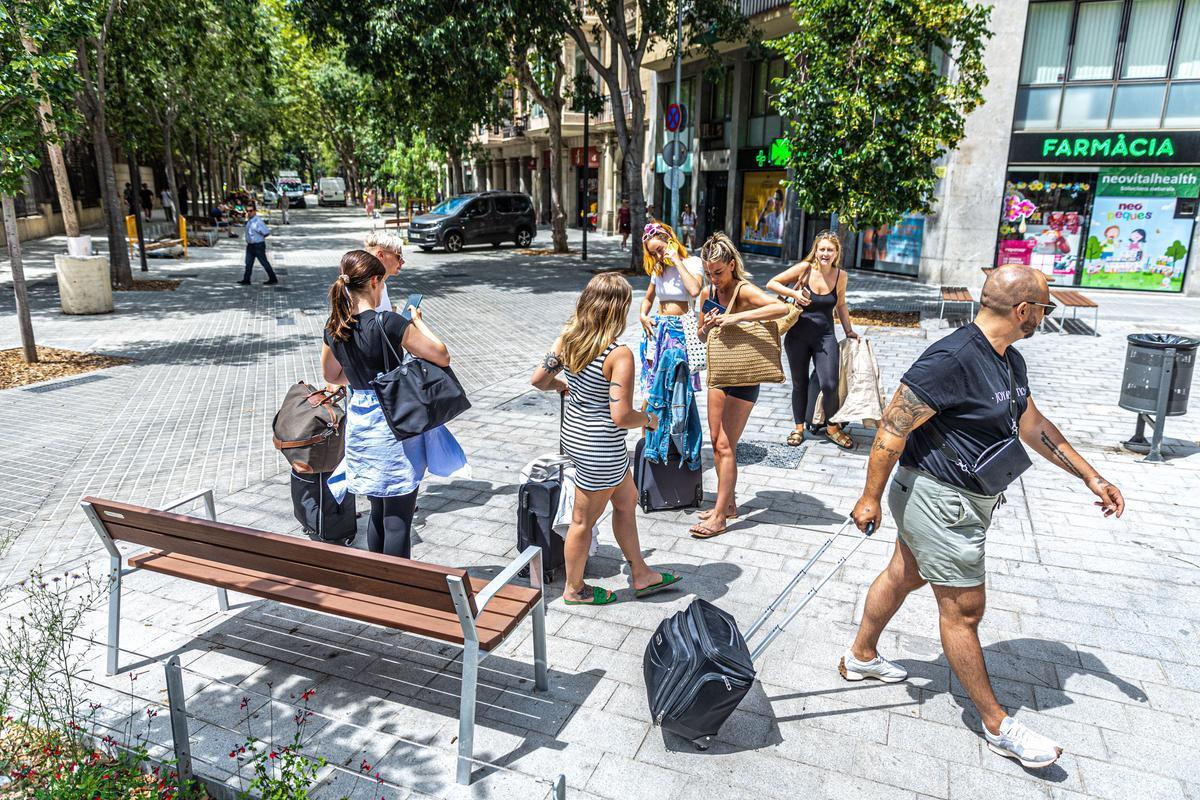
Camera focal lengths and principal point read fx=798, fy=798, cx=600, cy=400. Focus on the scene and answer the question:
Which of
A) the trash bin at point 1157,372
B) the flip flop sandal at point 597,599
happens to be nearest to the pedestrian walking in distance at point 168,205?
the flip flop sandal at point 597,599

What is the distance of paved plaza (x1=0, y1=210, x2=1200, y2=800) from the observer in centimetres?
317

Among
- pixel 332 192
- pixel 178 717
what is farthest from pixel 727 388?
pixel 332 192

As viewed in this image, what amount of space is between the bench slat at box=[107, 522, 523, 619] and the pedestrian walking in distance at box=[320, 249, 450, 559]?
77 centimetres

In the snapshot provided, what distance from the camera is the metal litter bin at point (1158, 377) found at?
21.5 ft

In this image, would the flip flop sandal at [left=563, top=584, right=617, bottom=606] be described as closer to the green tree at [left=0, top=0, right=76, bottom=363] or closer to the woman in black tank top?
the woman in black tank top

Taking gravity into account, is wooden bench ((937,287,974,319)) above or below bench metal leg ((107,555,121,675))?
above

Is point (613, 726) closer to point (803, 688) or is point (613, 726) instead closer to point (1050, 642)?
point (803, 688)

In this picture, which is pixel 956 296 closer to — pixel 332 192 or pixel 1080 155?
pixel 1080 155

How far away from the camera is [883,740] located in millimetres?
3328

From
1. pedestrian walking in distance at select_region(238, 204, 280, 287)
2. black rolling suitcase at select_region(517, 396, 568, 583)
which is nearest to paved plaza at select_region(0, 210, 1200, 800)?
black rolling suitcase at select_region(517, 396, 568, 583)

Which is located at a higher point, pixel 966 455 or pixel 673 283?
pixel 673 283

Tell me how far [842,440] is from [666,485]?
90.2 inches

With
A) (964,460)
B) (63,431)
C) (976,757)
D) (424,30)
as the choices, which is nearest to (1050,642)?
(976,757)

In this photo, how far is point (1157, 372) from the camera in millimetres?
6621
